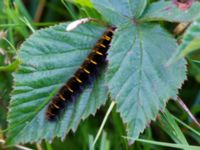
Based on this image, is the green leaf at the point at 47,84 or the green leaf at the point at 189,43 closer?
the green leaf at the point at 189,43

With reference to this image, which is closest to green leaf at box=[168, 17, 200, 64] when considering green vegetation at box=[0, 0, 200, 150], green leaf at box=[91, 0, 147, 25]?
green vegetation at box=[0, 0, 200, 150]

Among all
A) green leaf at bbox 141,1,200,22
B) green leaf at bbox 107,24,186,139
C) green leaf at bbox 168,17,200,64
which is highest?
green leaf at bbox 168,17,200,64

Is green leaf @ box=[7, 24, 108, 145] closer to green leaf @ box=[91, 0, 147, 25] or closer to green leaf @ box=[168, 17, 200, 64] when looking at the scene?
green leaf @ box=[91, 0, 147, 25]

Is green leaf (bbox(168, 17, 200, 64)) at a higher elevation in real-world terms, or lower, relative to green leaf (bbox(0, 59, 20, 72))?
higher

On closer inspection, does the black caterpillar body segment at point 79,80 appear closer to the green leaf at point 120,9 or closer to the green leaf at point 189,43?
the green leaf at point 120,9

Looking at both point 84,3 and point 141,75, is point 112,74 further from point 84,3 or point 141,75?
point 84,3

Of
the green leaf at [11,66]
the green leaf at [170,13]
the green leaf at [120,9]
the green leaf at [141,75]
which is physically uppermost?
the green leaf at [120,9]

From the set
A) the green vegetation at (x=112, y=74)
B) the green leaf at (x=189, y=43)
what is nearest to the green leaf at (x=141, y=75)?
the green vegetation at (x=112, y=74)
